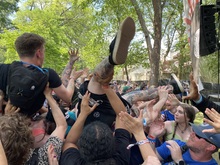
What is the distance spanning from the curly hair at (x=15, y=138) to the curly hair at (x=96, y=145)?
40cm

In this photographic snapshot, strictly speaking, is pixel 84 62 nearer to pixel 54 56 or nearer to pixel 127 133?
pixel 54 56

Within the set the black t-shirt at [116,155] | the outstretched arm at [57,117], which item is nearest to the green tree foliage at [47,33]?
the outstretched arm at [57,117]

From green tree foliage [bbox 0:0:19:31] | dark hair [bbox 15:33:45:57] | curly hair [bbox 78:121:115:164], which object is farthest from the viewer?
green tree foliage [bbox 0:0:19:31]

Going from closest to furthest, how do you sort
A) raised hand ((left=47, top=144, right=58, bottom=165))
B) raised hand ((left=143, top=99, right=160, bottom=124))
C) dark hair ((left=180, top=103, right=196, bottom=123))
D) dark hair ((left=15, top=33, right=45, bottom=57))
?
raised hand ((left=47, top=144, right=58, bottom=165)) < dark hair ((left=15, top=33, right=45, bottom=57)) < raised hand ((left=143, top=99, right=160, bottom=124)) < dark hair ((left=180, top=103, right=196, bottom=123))

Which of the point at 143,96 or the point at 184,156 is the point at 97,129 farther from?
the point at 143,96

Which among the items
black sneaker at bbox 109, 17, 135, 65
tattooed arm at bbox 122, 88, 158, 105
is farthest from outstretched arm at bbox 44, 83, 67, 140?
tattooed arm at bbox 122, 88, 158, 105

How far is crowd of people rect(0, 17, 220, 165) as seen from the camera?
1.96 meters

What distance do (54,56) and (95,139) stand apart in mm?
17717

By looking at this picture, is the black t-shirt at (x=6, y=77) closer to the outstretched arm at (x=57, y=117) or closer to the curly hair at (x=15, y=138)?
the outstretched arm at (x=57, y=117)

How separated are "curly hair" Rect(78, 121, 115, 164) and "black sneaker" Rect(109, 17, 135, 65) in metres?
0.72

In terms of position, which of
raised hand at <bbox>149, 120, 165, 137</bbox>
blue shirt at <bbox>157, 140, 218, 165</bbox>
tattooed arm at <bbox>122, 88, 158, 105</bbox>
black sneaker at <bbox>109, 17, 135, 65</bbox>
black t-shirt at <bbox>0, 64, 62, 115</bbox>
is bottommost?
blue shirt at <bbox>157, 140, 218, 165</bbox>

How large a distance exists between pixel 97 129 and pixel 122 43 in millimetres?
905

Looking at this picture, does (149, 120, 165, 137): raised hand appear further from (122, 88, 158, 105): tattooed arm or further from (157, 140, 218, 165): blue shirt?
(122, 88, 158, 105): tattooed arm

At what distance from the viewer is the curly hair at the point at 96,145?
195cm
